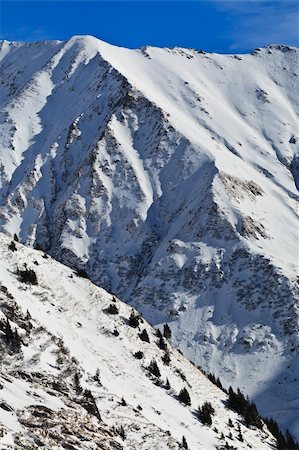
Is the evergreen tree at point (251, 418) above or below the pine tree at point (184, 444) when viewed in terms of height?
above

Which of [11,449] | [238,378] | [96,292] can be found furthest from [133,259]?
[11,449]

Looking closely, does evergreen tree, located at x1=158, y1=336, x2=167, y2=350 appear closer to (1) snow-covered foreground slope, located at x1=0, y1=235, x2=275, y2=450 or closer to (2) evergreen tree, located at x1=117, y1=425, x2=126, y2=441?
(1) snow-covered foreground slope, located at x1=0, y1=235, x2=275, y2=450

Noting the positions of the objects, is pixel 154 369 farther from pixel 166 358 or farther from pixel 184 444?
pixel 184 444

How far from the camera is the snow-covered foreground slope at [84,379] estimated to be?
37281 mm

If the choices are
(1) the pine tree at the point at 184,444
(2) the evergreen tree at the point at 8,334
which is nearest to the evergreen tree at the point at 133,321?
(2) the evergreen tree at the point at 8,334

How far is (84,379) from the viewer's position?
5231 centimetres

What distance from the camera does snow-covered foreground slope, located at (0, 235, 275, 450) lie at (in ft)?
122

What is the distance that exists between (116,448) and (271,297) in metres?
123

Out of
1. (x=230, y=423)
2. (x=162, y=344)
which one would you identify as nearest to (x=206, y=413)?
(x=230, y=423)

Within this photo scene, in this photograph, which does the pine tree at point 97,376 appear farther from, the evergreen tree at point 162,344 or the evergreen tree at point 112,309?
the evergreen tree at point 112,309

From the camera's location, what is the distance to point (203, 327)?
513ft

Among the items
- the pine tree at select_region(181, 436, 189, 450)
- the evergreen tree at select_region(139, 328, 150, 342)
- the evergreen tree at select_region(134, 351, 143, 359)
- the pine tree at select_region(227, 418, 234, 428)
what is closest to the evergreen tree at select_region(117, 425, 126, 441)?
the pine tree at select_region(181, 436, 189, 450)

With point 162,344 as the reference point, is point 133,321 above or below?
above

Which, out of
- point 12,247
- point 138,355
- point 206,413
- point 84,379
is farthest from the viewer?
point 12,247
